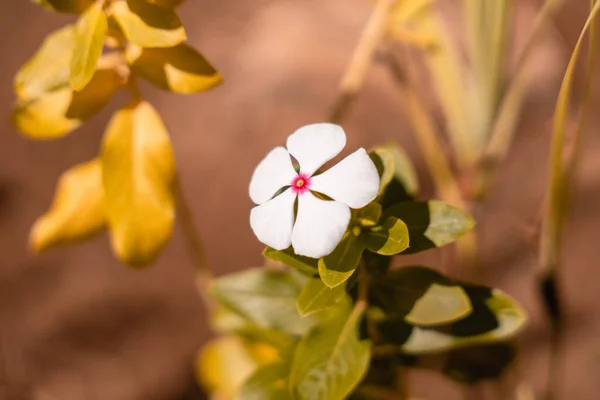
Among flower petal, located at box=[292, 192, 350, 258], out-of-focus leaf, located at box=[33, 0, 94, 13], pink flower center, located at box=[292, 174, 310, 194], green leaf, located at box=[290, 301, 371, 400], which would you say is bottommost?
green leaf, located at box=[290, 301, 371, 400]

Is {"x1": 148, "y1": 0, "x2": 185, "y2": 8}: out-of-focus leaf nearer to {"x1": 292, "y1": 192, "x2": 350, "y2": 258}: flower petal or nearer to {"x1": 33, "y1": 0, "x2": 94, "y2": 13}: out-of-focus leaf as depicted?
{"x1": 33, "y1": 0, "x2": 94, "y2": 13}: out-of-focus leaf

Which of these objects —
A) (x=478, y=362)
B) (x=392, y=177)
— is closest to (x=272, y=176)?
(x=392, y=177)

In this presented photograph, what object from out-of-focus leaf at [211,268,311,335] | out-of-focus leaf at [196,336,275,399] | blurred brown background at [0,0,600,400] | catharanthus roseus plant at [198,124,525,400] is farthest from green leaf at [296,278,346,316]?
blurred brown background at [0,0,600,400]

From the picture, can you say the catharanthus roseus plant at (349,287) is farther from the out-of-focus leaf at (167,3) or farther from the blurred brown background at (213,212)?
the blurred brown background at (213,212)

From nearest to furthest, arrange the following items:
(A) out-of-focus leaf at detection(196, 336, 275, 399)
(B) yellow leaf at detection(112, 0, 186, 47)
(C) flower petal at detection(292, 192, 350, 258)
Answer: (C) flower petal at detection(292, 192, 350, 258) < (B) yellow leaf at detection(112, 0, 186, 47) < (A) out-of-focus leaf at detection(196, 336, 275, 399)

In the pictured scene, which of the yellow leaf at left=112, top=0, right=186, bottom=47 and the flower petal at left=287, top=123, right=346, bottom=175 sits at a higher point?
the yellow leaf at left=112, top=0, right=186, bottom=47

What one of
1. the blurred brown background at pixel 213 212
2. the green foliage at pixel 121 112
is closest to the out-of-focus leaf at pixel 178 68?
the green foliage at pixel 121 112

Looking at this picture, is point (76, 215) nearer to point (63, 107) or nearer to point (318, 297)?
point (63, 107)

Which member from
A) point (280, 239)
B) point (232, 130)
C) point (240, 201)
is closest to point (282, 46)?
point (232, 130)
